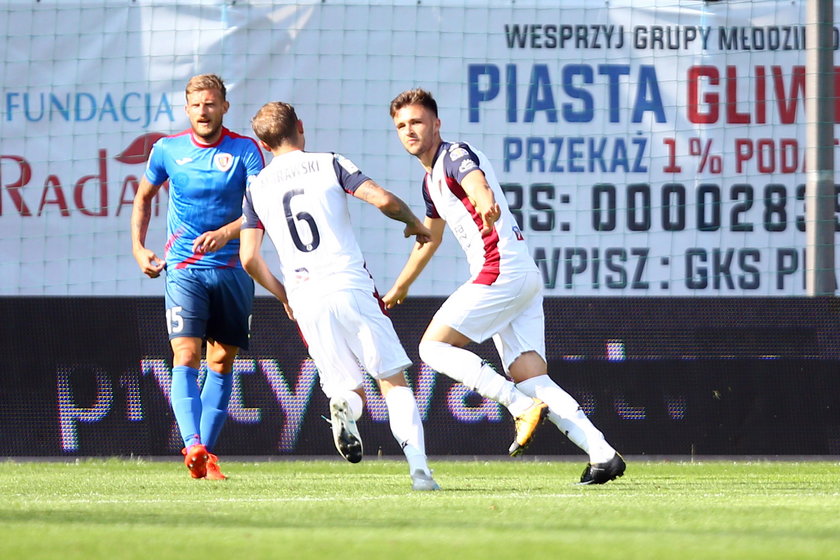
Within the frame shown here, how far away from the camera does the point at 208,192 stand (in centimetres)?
777

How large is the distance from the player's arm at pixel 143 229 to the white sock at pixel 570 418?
2.05 m

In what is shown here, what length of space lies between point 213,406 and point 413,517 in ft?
9.92

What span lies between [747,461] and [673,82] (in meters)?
4.55

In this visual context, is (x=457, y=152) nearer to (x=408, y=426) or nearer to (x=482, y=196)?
(x=482, y=196)

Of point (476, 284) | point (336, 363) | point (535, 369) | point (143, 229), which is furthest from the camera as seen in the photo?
point (143, 229)

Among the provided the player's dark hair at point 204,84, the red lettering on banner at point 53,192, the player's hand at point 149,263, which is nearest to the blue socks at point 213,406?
the player's hand at point 149,263

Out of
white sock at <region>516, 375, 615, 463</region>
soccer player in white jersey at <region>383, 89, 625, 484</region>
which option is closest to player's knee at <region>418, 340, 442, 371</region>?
soccer player in white jersey at <region>383, 89, 625, 484</region>

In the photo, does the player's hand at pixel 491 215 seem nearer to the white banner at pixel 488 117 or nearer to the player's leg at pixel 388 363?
the player's leg at pixel 388 363

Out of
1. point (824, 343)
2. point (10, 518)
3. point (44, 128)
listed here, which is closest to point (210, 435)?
point (10, 518)

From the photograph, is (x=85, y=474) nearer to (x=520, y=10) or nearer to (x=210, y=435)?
(x=210, y=435)

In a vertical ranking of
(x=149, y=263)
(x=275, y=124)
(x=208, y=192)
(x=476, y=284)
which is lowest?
(x=476, y=284)

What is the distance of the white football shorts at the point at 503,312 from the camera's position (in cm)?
671

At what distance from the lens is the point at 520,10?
1323cm

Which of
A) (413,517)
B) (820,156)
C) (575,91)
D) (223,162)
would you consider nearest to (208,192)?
(223,162)
